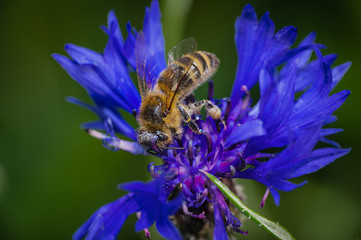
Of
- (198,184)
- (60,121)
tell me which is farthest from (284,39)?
(60,121)

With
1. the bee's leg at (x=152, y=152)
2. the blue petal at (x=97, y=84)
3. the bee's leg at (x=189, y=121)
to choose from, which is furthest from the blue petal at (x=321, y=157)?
the blue petal at (x=97, y=84)

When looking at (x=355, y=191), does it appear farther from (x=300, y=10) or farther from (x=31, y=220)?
(x=31, y=220)

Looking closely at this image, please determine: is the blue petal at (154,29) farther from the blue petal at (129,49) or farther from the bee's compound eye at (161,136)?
the bee's compound eye at (161,136)

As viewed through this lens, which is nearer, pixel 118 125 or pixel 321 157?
pixel 321 157

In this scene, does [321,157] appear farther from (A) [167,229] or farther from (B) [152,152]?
(B) [152,152]

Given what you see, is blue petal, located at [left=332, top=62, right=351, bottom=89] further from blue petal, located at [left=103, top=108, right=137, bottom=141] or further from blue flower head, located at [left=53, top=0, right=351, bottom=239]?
blue petal, located at [left=103, top=108, right=137, bottom=141]

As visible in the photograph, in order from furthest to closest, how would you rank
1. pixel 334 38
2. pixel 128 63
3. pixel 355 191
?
pixel 334 38
pixel 355 191
pixel 128 63

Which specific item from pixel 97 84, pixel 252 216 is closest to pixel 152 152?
pixel 97 84
